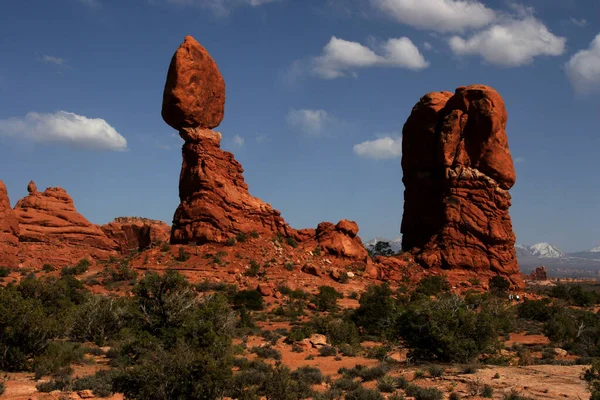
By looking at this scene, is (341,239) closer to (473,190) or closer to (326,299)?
(326,299)

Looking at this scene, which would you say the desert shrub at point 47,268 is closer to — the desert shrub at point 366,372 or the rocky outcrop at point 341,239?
the rocky outcrop at point 341,239

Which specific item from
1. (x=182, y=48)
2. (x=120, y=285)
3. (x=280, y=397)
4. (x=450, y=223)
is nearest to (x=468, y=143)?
(x=450, y=223)

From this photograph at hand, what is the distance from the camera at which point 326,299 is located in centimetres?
3331

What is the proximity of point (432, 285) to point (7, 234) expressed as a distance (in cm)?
3438

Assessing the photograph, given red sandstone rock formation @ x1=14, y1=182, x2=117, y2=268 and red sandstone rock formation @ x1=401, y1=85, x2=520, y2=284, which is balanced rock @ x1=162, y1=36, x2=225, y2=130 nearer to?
red sandstone rock formation @ x1=14, y1=182, x2=117, y2=268

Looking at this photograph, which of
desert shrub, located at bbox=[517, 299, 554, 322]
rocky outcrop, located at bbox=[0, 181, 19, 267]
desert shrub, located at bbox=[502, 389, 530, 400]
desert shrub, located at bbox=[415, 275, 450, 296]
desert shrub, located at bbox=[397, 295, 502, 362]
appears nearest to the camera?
desert shrub, located at bbox=[502, 389, 530, 400]

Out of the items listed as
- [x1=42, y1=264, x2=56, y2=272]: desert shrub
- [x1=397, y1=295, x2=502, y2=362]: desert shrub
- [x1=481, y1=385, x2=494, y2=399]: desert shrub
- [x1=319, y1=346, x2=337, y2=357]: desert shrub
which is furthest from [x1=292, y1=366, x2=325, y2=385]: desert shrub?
[x1=42, y1=264, x2=56, y2=272]: desert shrub

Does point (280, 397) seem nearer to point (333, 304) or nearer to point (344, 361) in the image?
point (344, 361)

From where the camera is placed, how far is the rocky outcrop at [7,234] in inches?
1700

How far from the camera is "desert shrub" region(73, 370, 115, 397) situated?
13.5 m

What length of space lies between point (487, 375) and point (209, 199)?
28197 millimetres

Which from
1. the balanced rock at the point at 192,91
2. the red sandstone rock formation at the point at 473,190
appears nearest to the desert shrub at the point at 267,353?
the balanced rock at the point at 192,91

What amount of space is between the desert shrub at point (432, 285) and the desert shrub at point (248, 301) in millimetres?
11600

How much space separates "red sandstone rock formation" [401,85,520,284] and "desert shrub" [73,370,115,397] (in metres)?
Answer: 32.7
